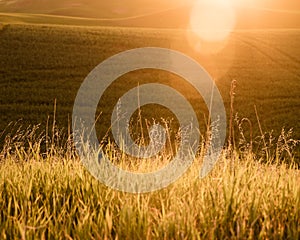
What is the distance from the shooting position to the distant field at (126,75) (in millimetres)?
24219

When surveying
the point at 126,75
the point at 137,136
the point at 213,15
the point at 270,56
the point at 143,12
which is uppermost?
the point at 143,12

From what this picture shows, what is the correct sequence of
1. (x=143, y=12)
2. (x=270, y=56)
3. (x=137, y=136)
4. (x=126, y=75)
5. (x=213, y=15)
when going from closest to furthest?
(x=137, y=136) < (x=126, y=75) < (x=270, y=56) < (x=213, y=15) < (x=143, y=12)

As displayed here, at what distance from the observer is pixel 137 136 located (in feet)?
21.2

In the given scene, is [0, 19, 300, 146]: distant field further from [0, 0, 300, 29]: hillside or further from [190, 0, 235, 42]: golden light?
[0, 0, 300, 29]: hillside

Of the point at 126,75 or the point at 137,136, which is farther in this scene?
the point at 126,75

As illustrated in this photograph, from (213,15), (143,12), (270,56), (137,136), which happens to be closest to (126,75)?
(270,56)

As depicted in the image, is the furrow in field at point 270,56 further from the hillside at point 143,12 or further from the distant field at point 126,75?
the hillside at point 143,12

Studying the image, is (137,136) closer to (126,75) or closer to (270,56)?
(126,75)

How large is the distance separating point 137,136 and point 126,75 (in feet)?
77.3

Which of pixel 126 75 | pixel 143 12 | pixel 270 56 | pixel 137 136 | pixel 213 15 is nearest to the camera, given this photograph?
pixel 137 136

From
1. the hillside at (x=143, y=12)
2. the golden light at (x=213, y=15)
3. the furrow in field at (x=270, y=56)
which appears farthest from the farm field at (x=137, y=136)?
the golden light at (x=213, y=15)

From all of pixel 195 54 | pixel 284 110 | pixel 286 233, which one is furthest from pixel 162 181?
pixel 195 54

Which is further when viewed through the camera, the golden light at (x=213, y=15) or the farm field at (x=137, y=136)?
the golden light at (x=213, y=15)

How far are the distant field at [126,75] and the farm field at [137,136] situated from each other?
0.07 metres
